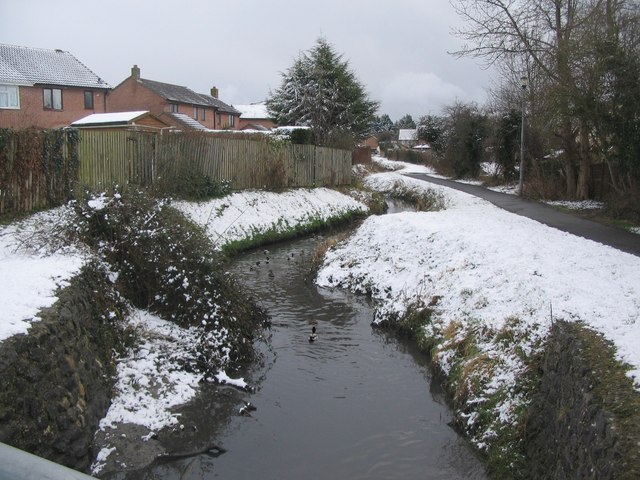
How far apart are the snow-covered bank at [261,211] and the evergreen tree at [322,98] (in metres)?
14.3

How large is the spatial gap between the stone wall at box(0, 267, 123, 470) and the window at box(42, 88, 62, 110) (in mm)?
37824

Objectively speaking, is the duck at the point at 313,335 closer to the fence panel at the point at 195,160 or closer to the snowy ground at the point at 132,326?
the snowy ground at the point at 132,326

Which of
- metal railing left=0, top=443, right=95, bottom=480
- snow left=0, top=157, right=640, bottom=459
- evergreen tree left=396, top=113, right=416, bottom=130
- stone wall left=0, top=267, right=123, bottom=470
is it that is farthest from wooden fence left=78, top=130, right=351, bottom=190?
evergreen tree left=396, top=113, right=416, bottom=130

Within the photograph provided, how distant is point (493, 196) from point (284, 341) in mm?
18740

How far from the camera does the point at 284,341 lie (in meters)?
9.53

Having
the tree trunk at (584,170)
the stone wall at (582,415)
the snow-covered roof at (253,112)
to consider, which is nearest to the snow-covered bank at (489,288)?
the stone wall at (582,415)

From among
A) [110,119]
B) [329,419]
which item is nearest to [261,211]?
[329,419]

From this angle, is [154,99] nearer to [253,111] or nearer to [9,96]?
[9,96]

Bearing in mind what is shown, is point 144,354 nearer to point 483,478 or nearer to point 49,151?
point 483,478

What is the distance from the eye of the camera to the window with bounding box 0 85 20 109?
36156 mm

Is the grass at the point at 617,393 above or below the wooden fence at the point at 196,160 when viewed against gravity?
below

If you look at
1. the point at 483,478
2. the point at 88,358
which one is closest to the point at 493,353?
the point at 483,478

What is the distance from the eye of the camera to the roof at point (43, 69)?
3709cm

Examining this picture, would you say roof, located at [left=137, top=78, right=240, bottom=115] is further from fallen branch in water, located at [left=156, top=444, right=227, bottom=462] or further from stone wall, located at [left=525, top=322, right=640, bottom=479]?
stone wall, located at [left=525, top=322, right=640, bottom=479]
